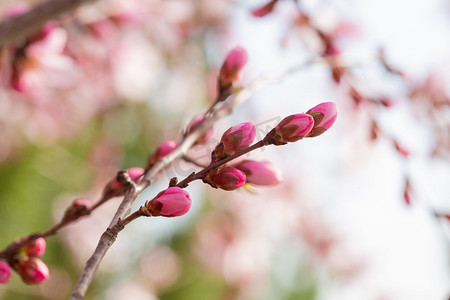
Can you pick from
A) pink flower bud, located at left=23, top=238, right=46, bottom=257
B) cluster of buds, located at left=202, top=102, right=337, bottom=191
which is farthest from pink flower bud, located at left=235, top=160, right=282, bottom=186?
pink flower bud, located at left=23, top=238, right=46, bottom=257

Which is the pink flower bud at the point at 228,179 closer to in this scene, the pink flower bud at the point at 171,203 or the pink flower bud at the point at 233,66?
the pink flower bud at the point at 171,203

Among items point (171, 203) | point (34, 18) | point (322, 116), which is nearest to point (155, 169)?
point (171, 203)

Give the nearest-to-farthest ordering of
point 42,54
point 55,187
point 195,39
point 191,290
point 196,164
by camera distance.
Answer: point 196,164, point 42,54, point 195,39, point 55,187, point 191,290

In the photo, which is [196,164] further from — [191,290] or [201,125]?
[191,290]

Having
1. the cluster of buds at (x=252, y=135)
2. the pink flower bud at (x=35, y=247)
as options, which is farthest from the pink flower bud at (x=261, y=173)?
the pink flower bud at (x=35, y=247)

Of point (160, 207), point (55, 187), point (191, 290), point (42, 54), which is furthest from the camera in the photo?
point (191, 290)

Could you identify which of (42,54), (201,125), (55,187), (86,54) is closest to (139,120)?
(55,187)
